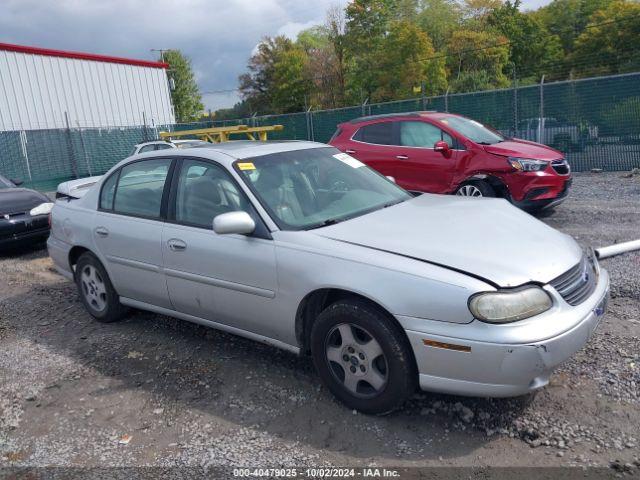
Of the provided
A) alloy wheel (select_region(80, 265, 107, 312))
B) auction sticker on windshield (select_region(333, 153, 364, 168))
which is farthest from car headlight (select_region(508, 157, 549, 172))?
alloy wheel (select_region(80, 265, 107, 312))

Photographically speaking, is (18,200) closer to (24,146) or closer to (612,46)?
(24,146)

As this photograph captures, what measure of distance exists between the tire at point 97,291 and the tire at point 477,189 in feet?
17.1

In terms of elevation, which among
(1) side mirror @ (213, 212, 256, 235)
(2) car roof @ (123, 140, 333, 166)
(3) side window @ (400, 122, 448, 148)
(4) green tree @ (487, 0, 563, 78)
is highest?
(4) green tree @ (487, 0, 563, 78)

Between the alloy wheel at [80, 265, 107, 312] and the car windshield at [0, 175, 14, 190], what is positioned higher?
the car windshield at [0, 175, 14, 190]

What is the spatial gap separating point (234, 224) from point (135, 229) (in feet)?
4.43

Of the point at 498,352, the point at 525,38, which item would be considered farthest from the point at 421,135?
the point at 525,38

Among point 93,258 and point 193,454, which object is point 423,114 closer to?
point 93,258

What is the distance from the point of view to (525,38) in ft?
154

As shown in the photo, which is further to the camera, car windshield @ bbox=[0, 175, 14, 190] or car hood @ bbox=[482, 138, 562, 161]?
car windshield @ bbox=[0, 175, 14, 190]

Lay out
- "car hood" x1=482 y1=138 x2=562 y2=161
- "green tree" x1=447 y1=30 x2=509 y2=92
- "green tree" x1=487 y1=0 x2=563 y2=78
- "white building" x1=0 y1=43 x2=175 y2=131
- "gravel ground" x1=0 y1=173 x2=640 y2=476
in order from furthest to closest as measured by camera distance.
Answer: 1. "green tree" x1=487 y1=0 x2=563 y2=78
2. "green tree" x1=447 y1=30 x2=509 y2=92
3. "white building" x1=0 y1=43 x2=175 y2=131
4. "car hood" x1=482 y1=138 x2=562 y2=161
5. "gravel ground" x1=0 y1=173 x2=640 y2=476

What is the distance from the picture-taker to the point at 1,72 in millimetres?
23422

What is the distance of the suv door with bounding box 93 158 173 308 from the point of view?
437 centimetres

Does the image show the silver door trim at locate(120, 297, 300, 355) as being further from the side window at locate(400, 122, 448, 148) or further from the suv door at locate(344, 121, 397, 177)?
the side window at locate(400, 122, 448, 148)

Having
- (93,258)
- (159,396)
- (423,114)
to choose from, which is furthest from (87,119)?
(159,396)
